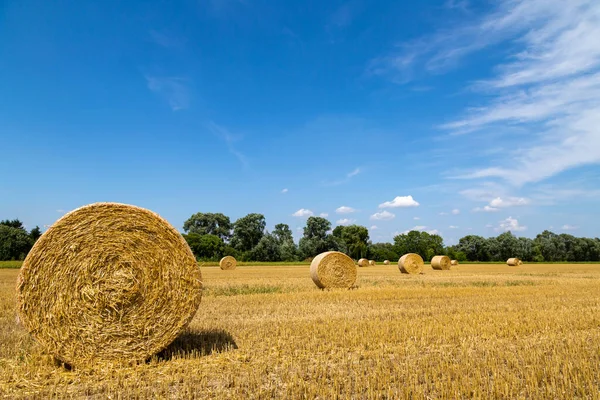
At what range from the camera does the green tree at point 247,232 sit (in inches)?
3019

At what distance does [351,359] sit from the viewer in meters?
5.78

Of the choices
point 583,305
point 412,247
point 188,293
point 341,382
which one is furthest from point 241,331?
point 412,247

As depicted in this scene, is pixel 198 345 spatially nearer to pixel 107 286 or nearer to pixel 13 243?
pixel 107 286

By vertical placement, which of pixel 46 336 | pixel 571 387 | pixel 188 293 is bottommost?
pixel 571 387

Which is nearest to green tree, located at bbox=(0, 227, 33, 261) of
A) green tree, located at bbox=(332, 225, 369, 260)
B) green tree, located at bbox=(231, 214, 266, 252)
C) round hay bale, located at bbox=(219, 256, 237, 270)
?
round hay bale, located at bbox=(219, 256, 237, 270)

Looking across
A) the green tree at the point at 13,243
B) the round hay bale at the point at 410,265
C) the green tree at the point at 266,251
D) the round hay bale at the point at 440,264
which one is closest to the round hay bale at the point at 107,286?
the round hay bale at the point at 410,265

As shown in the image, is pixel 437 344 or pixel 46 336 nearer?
pixel 46 336

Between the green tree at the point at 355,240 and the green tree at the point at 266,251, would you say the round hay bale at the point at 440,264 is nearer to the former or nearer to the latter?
the green tree at the point at 266,251

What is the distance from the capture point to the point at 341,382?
484 centimetres

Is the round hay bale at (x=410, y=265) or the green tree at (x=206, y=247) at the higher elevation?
the green tree at (x=206, y=247)

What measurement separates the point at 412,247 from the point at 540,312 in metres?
68.7

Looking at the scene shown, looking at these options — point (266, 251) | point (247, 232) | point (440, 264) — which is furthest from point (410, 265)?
point (247, 232)

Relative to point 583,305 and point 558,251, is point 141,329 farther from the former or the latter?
point 558,251

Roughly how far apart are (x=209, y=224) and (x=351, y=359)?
84.1 metres
